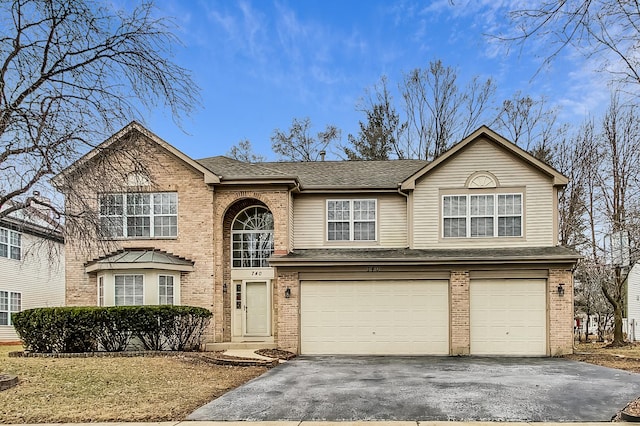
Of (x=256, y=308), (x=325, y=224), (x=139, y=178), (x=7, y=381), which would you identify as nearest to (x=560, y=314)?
(x=325, y=224)

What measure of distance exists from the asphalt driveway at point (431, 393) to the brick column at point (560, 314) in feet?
6.30

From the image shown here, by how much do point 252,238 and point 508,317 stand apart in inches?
330

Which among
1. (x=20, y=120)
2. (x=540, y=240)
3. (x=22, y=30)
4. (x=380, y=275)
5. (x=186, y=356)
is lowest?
(x=186, y=356)

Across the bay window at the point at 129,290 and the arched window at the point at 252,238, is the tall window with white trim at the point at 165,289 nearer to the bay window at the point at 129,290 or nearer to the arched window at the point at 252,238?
the bay window at the point at 129,290

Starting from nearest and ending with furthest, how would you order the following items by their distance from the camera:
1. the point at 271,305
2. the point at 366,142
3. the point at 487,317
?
the point at 487,317 → the point at 271,305 → the point at 366,142

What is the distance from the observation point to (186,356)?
47.5 ft

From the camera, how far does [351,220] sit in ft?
59.2

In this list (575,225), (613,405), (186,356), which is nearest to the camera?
(613,405)

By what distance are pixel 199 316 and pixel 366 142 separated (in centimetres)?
2008

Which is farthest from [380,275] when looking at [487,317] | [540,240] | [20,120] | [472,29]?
[472,29]

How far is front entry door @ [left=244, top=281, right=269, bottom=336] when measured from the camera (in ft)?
58.1

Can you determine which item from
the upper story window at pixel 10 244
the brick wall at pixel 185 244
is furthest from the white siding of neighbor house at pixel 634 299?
the upper story window at pixel 10 244

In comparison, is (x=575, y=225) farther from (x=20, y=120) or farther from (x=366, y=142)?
(x=20, y=120)

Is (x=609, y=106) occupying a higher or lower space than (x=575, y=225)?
higher
